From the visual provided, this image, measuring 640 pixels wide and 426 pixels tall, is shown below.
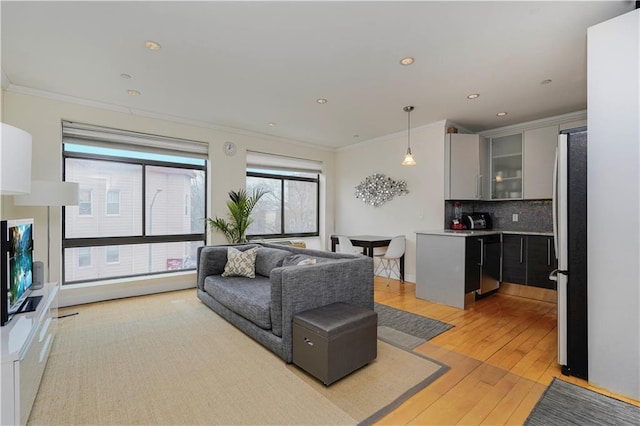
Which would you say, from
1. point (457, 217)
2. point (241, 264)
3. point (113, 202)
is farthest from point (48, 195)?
point (457, 217)

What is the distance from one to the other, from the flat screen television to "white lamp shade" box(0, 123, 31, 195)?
42 centimetres

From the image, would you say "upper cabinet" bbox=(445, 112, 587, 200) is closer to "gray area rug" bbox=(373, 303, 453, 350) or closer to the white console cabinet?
"gray area rug" bbox=(373, 303, 453, 350)

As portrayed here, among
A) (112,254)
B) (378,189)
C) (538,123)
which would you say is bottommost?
(112,254)

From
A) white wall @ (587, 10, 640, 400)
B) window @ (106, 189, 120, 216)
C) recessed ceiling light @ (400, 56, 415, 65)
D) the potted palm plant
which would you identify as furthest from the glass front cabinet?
window @ (106, 189, 120, 216)

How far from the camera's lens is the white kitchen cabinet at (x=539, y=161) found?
14.6 ft

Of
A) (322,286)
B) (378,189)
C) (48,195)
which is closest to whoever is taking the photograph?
(322,286)

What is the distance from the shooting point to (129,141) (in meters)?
4.38

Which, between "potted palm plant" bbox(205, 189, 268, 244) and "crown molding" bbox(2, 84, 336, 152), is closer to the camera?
"crown molding" bbox(2, 84, 336, 152)

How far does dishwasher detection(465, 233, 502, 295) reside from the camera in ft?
12.9

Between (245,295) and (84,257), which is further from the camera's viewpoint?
(84,257)

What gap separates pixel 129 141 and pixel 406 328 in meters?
4.48

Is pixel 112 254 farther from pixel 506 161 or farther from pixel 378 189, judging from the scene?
pixel 506 161

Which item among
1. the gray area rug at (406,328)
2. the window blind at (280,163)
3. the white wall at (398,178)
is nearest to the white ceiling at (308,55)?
the white wall at (398,178)

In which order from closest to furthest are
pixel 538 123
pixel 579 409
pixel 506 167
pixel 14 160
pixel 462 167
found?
pixel 14 160 → pixel 579 409 → pixel 538 123 → pixel 462 167 → pixel 506 167
